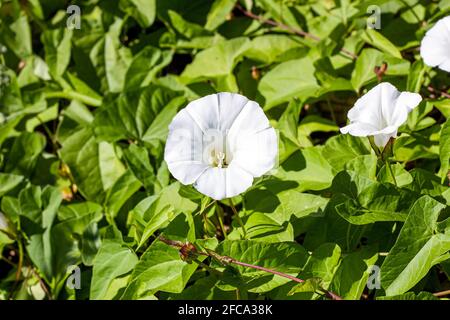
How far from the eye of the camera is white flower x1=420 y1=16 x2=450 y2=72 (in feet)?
4.87

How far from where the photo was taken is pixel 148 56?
224 centimetres

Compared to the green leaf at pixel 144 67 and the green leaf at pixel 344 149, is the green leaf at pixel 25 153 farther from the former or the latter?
the green leaf at pixel 344 149

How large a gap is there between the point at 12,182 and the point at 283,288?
3.32 feet

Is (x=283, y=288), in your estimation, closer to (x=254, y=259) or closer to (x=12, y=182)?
(x=254, y=259)

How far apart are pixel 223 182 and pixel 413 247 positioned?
16.0 inches

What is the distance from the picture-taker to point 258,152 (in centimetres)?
136

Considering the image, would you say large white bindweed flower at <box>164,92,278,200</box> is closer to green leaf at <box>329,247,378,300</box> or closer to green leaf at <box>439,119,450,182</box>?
green leaf at <box>329,247,378,300</box>

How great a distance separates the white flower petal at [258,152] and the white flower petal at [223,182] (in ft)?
0.07

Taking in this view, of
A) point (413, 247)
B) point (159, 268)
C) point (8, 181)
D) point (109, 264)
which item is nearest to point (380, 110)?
point (413, 247)

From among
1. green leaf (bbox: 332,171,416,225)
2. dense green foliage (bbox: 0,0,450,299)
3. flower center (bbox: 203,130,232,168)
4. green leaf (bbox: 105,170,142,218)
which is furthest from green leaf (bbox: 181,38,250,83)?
green leaf (bbox: 332,171,416,225)

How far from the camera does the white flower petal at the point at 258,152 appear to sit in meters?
1.33

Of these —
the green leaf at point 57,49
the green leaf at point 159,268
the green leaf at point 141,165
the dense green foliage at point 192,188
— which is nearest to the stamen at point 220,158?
the dense green foliage at point 192,188

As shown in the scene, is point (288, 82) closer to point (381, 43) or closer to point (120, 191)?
point (381, 43)

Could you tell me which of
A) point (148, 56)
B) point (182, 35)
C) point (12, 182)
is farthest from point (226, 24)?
point (12, 182)
